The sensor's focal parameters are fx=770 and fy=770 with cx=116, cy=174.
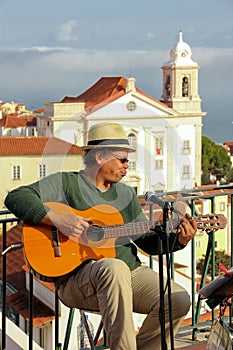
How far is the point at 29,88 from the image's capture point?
145000 millimetres

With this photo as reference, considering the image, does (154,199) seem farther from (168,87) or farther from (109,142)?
(168,87)

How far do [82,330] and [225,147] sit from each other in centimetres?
6191

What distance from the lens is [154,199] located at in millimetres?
2693

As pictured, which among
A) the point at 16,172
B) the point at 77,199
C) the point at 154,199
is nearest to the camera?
the point at 154,199

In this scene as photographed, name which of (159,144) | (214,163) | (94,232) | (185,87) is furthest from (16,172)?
(159,144)

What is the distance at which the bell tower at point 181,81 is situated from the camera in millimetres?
59188

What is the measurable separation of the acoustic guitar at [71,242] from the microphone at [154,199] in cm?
8

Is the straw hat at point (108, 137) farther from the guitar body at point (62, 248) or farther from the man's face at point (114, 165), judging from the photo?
the guitar body at point (62, 248)

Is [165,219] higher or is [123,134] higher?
[123,134]

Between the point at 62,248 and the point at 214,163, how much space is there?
58437 mm

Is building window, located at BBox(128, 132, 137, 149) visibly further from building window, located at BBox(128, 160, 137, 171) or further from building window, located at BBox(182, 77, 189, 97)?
building window, located at BBox(182, 77, 189, 97)

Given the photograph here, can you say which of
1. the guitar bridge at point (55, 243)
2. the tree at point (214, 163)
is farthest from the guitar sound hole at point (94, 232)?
the tree at point (214, 163)

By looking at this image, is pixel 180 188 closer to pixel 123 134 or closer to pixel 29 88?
pixel 123 134

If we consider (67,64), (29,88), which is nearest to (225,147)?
(67,64)
